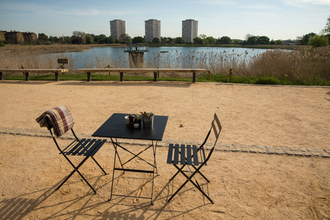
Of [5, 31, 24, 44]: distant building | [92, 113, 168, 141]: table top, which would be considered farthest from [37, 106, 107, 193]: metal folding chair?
[5, 31, 24, 44]: distant building

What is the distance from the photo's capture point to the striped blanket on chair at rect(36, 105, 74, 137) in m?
2.71

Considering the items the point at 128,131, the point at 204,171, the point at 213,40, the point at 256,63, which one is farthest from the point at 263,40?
the point at 128,131

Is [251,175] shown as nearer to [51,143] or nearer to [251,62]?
[51,143]

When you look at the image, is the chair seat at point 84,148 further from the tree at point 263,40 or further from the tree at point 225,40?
the tree at point 225,40

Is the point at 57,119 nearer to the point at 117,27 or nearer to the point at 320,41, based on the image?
the point at 320,41

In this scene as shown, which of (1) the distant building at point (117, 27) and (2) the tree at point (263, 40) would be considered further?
(1) the distant building at point (117, 27)

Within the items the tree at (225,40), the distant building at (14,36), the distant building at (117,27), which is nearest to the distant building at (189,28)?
the distant building at (117,27)

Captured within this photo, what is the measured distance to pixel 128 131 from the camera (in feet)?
9.43

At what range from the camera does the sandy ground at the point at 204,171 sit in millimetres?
2594

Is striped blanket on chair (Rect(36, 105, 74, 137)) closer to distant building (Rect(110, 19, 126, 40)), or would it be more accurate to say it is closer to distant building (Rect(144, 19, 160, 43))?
distant building (Rect(144, 19, 160, 43))

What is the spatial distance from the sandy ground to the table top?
2.47ft

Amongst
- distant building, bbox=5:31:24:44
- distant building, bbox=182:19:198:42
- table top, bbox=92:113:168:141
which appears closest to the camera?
table top, bbox=92:113:168:141

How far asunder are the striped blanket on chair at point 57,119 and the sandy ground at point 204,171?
2.63ft

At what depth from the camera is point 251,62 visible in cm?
1157
